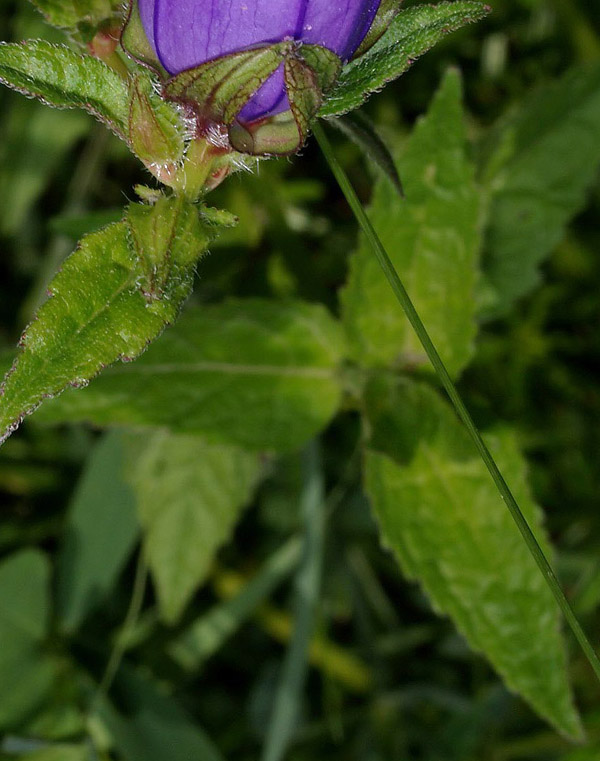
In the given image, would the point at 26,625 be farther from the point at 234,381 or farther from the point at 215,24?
the point at 215,24

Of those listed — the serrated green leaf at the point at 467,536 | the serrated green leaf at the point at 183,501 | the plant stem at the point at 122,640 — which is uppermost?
the serrated green leaf at the point at 467,536

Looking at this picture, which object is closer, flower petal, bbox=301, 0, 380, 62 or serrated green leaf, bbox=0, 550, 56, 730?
flower petal, bbox=301, 0, 380, 62

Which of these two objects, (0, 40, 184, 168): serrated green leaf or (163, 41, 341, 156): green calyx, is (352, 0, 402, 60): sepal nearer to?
(163, 41, 341, 156): green calyx

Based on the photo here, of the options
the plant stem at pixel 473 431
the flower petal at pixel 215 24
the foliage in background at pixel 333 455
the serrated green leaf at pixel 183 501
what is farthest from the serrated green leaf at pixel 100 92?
the serrated green leaf at pixel 183 501

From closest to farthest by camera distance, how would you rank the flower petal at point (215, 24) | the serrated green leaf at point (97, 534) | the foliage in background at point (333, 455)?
the flower petal at point (215, 24), the foliage in background at point (333, 455), the serrated green leaf at point (97, 534)

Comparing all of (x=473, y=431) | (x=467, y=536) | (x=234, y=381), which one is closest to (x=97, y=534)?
(x=234, y=381)

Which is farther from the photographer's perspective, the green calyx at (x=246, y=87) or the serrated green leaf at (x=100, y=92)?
the serrated green leaf at (x=100, y=92)

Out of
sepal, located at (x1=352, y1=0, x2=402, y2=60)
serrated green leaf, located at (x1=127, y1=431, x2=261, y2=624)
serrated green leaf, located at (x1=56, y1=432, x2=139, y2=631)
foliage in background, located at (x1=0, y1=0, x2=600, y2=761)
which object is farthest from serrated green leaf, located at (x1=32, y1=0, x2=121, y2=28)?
serrated green leaf, located at (x1=56, y1=432, x2=139, y2=631)

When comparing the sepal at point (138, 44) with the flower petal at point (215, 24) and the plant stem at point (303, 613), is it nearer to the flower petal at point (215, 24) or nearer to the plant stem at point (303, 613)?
the flower petal at point (215, 24)
